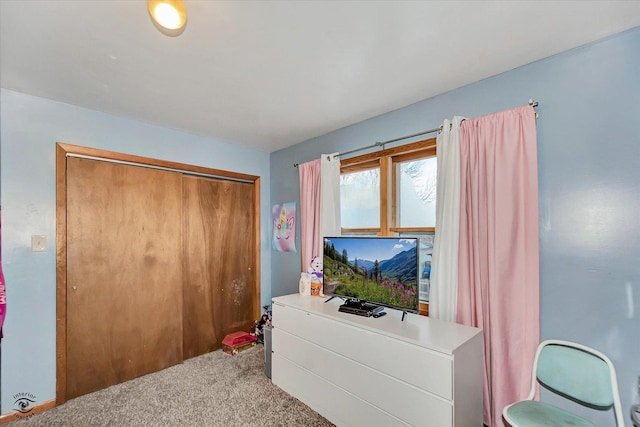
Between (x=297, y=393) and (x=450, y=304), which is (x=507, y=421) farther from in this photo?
(x=297, y=393)

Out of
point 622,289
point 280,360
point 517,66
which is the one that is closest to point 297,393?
point 280,360

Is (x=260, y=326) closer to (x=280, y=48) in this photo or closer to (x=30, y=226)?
(x=30, y=226)

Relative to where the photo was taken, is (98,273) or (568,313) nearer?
(568,313)

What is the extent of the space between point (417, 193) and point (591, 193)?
114cm

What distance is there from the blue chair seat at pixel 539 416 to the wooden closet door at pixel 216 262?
2881 mm

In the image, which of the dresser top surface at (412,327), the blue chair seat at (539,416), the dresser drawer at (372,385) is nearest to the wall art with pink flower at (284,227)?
the dresser top surface at (412,327)

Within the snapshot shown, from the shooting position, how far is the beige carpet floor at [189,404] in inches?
82.3

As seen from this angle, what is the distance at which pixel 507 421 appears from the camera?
1447 millimetres

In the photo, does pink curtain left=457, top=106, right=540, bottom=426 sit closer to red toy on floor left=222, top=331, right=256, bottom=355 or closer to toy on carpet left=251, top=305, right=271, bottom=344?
toy on carpet left=251, top=305, right=271, bottom=344

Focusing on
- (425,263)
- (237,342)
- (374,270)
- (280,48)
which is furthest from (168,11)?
(237,342)

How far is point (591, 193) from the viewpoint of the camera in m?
1.65

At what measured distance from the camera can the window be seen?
2.43m

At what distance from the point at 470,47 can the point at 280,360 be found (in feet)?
9.05

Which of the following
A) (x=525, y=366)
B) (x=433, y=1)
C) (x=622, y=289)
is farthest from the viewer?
(x=525, y=366)
